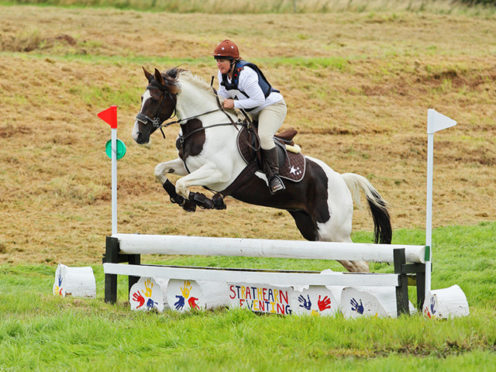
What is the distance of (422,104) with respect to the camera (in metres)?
20.1

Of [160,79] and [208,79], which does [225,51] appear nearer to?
[160,79]

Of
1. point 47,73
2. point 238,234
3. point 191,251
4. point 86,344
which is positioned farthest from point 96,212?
point 86,344

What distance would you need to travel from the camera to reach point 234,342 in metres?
5.09

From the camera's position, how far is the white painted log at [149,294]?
6.68m

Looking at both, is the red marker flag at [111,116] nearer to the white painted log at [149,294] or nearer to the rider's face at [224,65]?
the rider's face at [224,65]

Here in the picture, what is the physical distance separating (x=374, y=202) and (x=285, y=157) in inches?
44.5

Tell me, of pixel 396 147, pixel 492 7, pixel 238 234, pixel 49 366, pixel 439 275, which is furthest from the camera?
pixel 492 7

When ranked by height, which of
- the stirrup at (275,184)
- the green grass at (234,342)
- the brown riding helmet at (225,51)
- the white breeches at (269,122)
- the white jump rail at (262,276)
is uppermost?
the brown riding helmet at (225,51)

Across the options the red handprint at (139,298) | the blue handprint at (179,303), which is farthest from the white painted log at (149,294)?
the blue handprint at (179,303)

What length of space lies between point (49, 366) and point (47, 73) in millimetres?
13159

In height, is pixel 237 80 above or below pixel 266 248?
above

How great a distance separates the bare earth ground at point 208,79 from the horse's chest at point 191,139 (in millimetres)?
4335

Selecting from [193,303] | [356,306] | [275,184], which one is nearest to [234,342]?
[356,306]

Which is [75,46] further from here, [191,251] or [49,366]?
[49,366]
